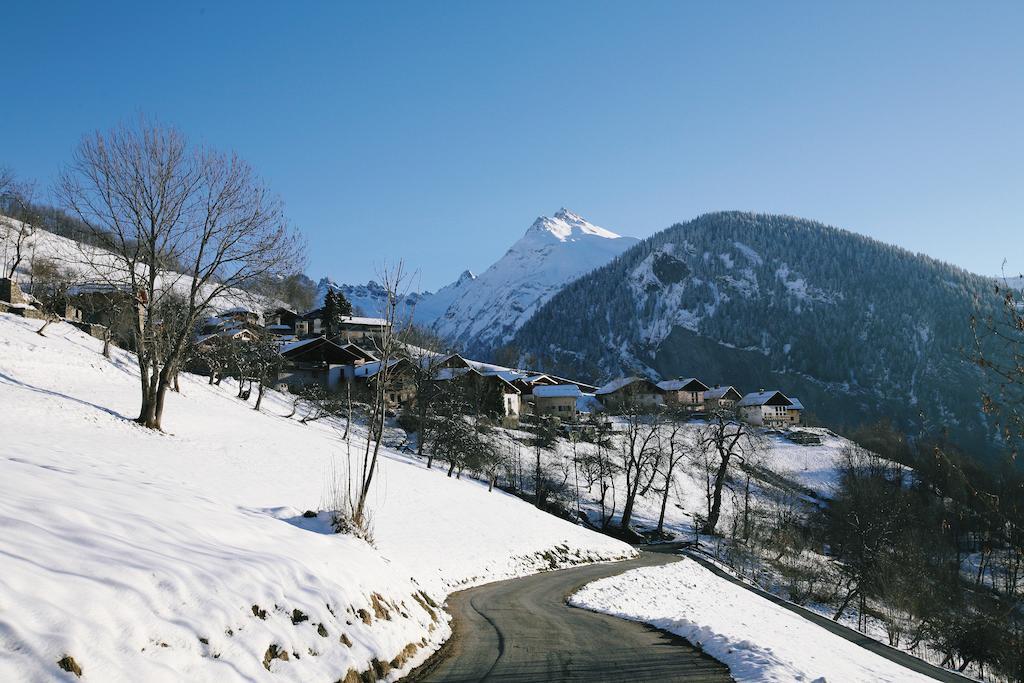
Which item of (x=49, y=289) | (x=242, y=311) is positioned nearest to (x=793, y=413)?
(x=242, y=311)

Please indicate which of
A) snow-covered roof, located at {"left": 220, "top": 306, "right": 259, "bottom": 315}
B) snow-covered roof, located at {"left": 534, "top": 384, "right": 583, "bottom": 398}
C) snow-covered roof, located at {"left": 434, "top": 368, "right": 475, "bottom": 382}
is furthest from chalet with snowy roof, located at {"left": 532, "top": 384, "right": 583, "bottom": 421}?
snow-covered roof, located at {"left": 220, "top": 306, "right": 259, "bottom": 315}

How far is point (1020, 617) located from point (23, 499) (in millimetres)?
69452

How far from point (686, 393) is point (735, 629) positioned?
117163mm

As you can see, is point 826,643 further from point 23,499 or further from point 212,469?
point 212,469

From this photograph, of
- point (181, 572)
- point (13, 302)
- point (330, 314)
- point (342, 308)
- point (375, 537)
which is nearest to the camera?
point (181, 572)

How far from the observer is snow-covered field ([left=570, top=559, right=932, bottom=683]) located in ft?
35.4

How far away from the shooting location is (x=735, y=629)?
1524cm

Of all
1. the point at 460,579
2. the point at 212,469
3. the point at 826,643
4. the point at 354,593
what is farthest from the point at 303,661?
the point at 212,469

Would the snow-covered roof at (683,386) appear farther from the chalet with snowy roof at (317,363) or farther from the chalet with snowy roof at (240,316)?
the chalet with snowy roof at (240,316)

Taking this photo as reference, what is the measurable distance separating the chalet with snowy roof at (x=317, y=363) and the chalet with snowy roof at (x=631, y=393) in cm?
4955

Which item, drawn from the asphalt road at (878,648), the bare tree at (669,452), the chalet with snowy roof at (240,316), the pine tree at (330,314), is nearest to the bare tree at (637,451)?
the bare tree at (669,452)

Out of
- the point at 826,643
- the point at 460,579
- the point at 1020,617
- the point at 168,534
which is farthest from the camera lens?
the point at 1020,617

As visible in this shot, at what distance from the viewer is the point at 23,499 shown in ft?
24.6

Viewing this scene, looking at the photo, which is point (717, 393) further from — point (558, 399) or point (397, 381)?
point (397, 381)
